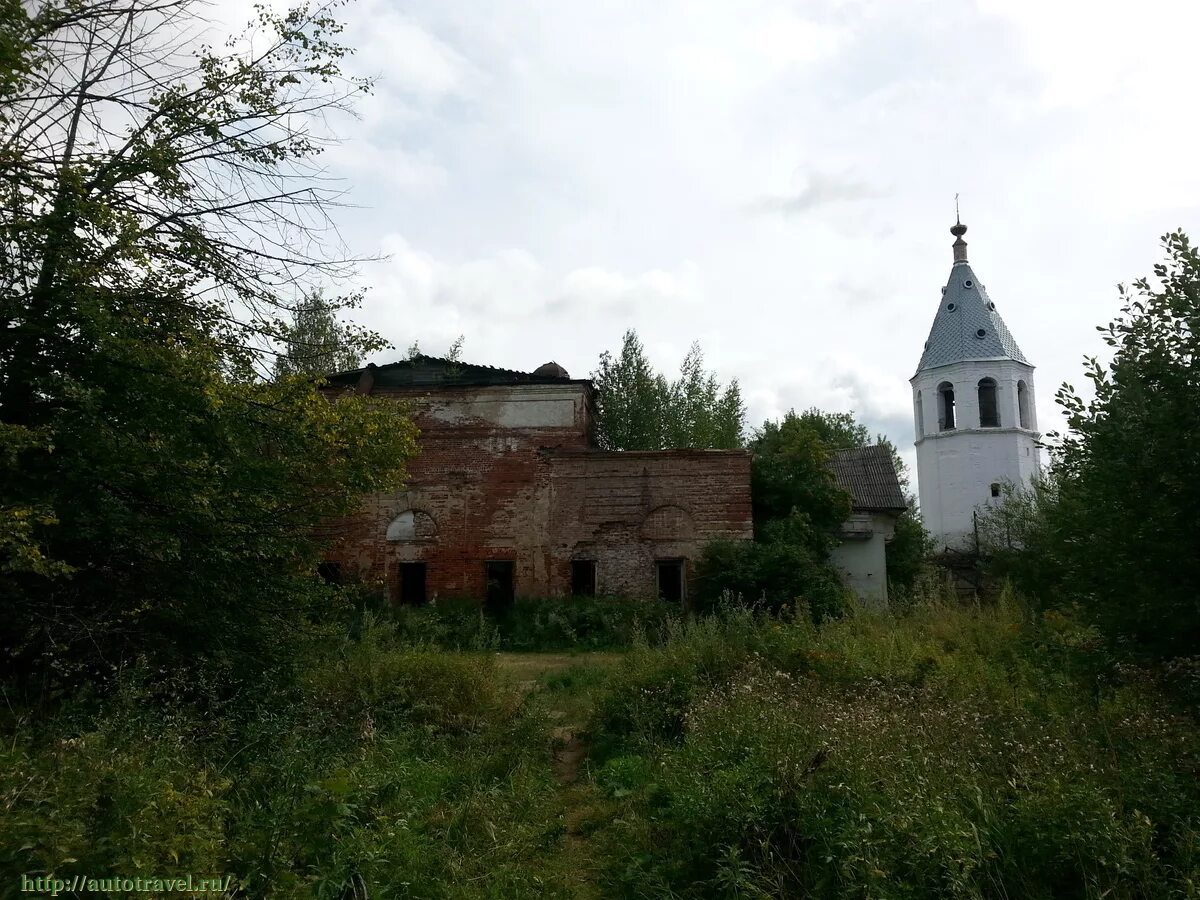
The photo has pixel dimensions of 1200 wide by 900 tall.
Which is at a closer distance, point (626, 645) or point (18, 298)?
point (18, 298)

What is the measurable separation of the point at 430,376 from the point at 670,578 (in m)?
8.31

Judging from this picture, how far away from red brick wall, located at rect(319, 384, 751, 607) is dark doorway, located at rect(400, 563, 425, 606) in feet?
0.93

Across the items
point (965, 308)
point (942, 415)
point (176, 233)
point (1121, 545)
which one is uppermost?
point (965, 308)

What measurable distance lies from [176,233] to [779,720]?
670cm

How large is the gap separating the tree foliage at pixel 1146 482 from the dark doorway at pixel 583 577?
1467 centimetres

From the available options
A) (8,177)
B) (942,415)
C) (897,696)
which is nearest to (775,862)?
(897,696)

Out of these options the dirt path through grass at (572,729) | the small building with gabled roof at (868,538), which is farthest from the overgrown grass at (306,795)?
the small building with gabled roof at (868,538)

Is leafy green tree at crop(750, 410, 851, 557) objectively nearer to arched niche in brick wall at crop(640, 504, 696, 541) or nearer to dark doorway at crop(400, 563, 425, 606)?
arched niche in brick wall at crop(640, 504, 696, 541)

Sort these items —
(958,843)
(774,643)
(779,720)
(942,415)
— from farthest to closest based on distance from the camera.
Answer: (942,415) < (774,643) < (779,720) < (958,843)

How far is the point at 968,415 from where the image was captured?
37469mm

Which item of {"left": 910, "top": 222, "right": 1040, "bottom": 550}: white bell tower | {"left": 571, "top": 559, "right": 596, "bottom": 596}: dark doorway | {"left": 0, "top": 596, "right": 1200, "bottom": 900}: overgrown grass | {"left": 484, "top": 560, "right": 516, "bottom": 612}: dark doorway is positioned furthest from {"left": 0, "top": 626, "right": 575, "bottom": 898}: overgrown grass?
{"left": 910, "top": 222, "right": 1040, "bottom": 550}: white bell tower

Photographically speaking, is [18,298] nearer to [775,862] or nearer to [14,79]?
[14,79]

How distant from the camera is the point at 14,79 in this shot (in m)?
5.67

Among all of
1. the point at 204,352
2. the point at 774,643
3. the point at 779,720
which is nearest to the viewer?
the point at 779,720
